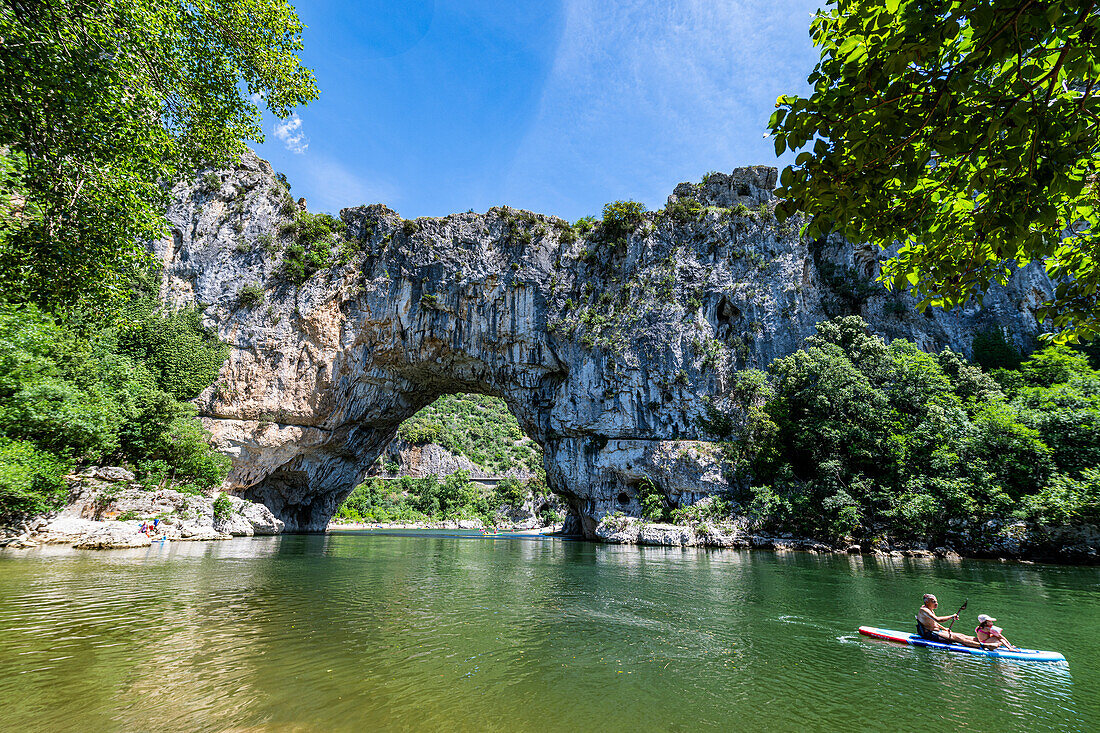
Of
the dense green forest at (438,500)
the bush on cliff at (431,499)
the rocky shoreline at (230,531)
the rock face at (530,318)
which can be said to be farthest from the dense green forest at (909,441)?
the bush on cliff at (431,499)

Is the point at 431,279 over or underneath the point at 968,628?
over

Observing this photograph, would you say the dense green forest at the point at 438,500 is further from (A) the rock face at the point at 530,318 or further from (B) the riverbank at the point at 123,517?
(B) the riverbank at the point at 123,517

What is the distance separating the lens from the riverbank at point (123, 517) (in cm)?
1562

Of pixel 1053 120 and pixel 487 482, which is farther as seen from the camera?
pixel 487 482

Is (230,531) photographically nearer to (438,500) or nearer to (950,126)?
(950,126)

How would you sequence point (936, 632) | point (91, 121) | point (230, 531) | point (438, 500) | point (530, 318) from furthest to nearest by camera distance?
point (438, 500) < point (530, 318) < point (230, 531) < point (936, 632) < point (91, 121)

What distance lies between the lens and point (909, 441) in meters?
21.6

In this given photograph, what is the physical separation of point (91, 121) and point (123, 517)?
1955 centimetres

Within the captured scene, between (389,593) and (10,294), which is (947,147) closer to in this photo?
(10,294)

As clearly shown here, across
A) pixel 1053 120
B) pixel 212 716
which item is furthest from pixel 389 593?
pixel 1053 120

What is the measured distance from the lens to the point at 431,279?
29.8 m

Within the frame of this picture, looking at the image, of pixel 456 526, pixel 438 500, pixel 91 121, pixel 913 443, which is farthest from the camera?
pixel 438 500

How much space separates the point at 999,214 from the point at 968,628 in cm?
1011

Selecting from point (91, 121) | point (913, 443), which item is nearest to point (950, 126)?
point (91, 121)
